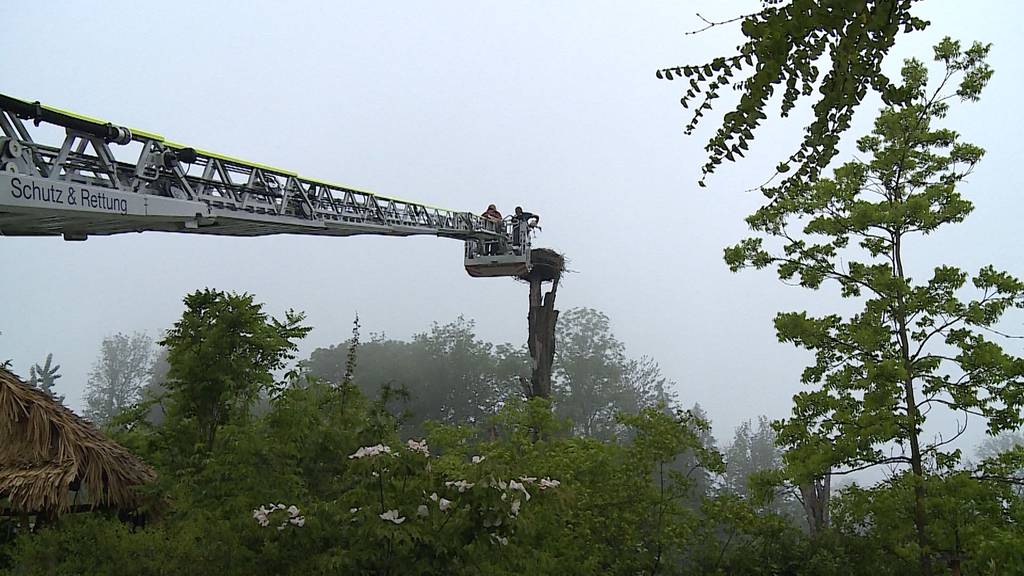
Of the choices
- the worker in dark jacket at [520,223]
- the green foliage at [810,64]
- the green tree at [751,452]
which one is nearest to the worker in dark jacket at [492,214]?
the worker in dark jacket at [520,223]

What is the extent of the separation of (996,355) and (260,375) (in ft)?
24.1

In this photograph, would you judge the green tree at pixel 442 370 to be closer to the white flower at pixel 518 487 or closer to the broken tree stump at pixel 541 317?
the broken tree stump at pixel 541 317

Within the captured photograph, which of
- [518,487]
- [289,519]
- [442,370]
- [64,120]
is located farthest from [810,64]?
[442,370]

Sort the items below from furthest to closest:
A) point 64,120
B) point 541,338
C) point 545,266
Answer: point 545,266 → point 541,338 → point 64,120

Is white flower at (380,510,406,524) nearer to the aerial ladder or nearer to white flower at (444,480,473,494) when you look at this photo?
white flower at (444,480,473,494)

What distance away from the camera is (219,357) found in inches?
293

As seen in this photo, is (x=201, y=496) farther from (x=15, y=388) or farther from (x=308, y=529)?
(x=15, y=388)

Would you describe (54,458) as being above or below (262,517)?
above

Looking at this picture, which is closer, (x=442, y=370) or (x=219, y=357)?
(x=219, y=357)

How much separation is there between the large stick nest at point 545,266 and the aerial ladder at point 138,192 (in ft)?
14.4

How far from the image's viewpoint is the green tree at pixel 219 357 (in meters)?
7.40

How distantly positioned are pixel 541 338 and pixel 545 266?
1489 mm

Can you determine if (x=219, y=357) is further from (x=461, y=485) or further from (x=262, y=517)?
(x=461, y=485)

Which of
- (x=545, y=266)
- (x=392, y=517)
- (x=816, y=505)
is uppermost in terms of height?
(x=545, y=266)
